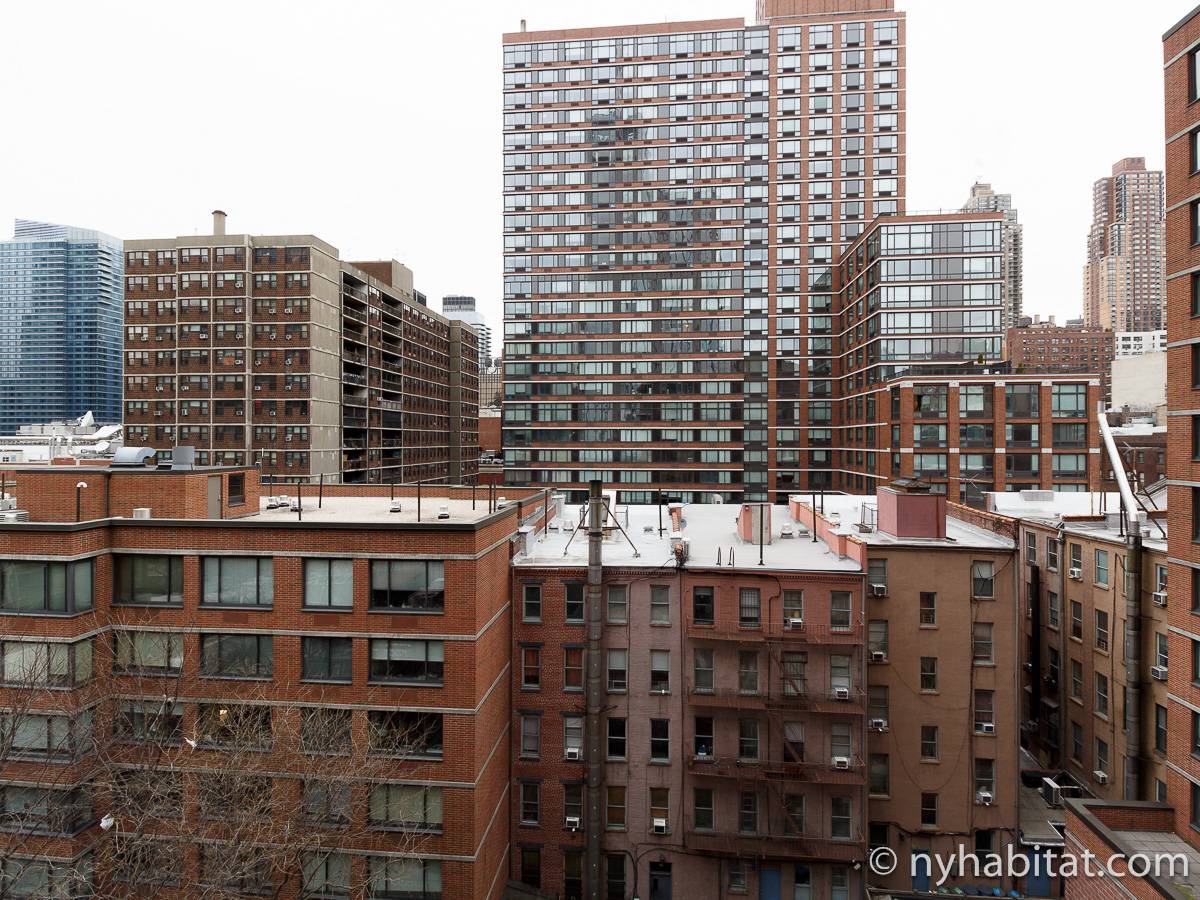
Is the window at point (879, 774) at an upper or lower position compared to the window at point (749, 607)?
lower

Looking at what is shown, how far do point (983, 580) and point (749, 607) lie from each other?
10.5 m

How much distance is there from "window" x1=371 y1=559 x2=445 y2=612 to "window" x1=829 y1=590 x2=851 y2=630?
641 inches

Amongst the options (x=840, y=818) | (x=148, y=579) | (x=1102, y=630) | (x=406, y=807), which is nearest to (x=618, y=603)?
(x=406, y=807)

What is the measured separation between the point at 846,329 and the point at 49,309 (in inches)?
9377

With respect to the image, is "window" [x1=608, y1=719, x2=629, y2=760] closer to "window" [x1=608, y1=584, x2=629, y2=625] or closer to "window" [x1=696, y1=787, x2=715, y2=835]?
"window" [x1=696, y1=787, x2=715, y2=835]

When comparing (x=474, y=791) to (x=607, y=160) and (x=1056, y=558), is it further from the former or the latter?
(x=607, y=160)

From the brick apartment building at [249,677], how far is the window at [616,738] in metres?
5.55

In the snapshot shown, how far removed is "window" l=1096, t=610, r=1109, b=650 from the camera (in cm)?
3164

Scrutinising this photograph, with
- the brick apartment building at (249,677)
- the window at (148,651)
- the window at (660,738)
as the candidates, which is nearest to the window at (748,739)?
the window at (660,738)

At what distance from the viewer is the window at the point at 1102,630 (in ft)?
104

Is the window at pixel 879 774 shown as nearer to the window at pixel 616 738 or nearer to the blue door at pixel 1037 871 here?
the blue door at pixel 1037 871

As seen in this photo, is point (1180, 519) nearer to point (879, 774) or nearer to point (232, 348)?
point (879, 774)

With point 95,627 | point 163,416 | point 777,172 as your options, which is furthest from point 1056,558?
point 163,416

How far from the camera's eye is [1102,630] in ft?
105
